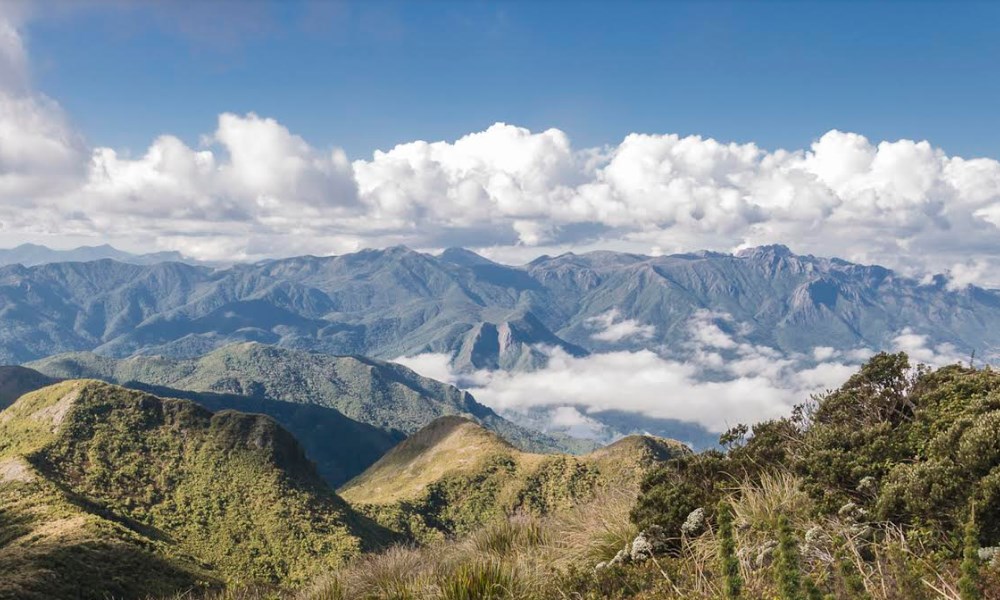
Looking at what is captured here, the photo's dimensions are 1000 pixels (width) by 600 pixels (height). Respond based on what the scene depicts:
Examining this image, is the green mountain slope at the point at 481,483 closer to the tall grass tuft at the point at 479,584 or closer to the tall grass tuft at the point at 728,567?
the tall grass tuft at the point at 479,584

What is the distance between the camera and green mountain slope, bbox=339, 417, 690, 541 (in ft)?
362

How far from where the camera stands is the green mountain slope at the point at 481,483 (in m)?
110

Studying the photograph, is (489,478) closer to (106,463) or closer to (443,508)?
(443,508)

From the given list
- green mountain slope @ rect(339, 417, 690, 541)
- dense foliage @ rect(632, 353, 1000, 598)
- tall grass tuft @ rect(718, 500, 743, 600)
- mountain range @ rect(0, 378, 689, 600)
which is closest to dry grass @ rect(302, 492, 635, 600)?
dense foliage @ rect(632, 353, 1000, 598)

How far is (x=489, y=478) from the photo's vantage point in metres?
125

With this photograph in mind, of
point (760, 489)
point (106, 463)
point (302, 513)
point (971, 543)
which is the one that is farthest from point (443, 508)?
point (971, 543)

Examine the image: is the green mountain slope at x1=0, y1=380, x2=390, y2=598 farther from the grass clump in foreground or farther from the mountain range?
the grass clump in foreground

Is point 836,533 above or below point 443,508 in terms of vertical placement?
above

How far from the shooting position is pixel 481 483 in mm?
124000

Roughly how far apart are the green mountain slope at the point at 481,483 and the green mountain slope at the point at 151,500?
57.4 ft

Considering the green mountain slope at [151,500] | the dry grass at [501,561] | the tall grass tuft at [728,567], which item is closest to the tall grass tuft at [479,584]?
the dry grass at [501,561]

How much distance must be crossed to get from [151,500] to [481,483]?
62475 millimetres

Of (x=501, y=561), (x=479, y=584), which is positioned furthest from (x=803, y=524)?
(x=479, y=584)

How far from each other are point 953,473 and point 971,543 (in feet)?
15.7
